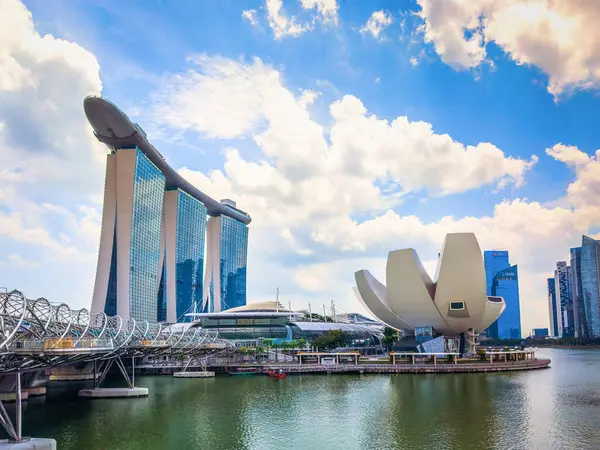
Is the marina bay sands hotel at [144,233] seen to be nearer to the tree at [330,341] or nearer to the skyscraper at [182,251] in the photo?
the skyscraper at [182,251]

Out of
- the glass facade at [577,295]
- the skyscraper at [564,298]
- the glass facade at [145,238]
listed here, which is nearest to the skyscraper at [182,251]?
the glass facade at [145,238]

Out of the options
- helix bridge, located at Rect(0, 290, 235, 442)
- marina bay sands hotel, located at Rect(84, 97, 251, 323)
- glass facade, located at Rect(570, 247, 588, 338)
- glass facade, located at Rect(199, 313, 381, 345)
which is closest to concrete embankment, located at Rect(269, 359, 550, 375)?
helix bridge, located at Rect(0, 290, 235, 442)

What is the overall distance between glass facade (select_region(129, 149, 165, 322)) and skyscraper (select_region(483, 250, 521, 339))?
14046 centimetres

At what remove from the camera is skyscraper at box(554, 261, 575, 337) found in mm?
179250

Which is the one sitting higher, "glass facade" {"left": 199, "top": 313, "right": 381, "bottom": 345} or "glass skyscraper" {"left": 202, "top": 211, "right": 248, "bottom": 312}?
"glass skyscraper" {"left": 202, "top": 211, "right": 248, "bottom": 312}

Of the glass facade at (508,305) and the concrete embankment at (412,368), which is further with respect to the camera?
the glass facade at (508,305)

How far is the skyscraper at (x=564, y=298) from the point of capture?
17925 centimetres

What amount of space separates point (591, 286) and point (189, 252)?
120107 mm

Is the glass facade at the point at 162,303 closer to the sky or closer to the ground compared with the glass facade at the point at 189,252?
closer to the ground

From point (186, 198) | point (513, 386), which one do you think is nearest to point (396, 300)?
point (513, 386)

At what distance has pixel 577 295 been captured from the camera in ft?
547

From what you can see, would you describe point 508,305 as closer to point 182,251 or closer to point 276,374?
point 182,251

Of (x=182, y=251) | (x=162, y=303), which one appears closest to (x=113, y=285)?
(x=162, y=303)

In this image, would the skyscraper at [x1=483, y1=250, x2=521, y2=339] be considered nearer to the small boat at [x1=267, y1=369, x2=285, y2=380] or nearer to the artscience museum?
the artscience museum
